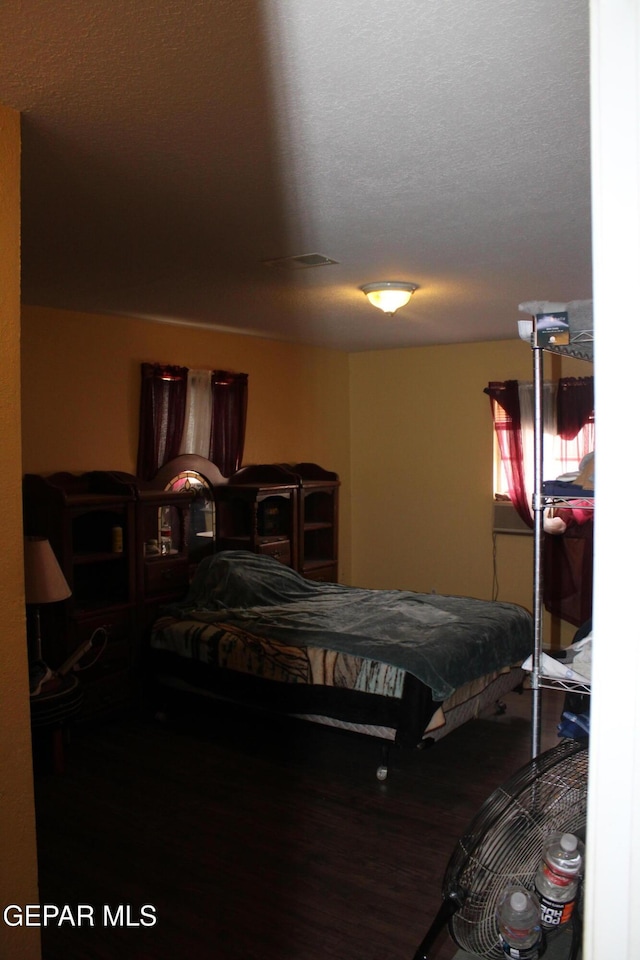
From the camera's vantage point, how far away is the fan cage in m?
1.54

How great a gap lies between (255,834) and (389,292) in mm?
2667

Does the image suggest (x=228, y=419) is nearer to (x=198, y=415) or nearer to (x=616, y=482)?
(x=198, y=415)

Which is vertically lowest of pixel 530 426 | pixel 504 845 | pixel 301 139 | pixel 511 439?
pixel 504 845

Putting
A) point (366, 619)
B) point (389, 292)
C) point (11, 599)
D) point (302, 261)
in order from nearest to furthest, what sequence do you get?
point (11, 599) → point (302, 261) → point (389, 292) → point (366, 619)

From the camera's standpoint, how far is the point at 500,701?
4.87 m

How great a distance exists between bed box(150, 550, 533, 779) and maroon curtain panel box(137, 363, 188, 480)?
0.80 metres

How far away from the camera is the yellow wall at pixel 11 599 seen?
6.07 ft

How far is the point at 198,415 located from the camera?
5.54m

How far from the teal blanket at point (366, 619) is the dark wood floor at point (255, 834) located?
49 centimetres

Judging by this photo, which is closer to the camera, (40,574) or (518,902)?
(518,902)

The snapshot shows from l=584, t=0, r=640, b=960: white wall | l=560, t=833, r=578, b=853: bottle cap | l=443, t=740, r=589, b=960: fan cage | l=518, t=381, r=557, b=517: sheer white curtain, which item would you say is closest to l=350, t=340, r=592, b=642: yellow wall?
l=518, t=381, r=557, b=517: sheer white curtain

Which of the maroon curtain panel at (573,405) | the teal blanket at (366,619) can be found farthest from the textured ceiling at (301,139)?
the maroon curtain panel at (573,405)

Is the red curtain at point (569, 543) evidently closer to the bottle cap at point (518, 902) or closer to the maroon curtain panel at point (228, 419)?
the maroon curtain panel at point (228, 419)

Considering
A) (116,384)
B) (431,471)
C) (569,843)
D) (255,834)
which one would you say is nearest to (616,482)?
(569,843)
